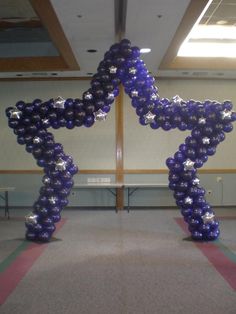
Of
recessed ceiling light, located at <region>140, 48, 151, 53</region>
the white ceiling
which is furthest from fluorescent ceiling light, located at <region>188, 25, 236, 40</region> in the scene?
recessed ceiling light, located at <region>140, 48, 151, 53</region>

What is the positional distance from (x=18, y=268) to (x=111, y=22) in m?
3.10

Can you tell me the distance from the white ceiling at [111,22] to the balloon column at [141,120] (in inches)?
11.7

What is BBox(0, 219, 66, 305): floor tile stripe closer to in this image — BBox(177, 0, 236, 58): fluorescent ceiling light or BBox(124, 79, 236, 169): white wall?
BBox(124, 79, 236, 169): white wall

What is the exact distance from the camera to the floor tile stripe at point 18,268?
3416mm

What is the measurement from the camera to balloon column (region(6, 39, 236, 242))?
4.91 meters

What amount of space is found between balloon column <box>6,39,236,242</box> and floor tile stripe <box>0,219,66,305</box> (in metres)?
0.34

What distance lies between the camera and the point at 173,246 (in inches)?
190

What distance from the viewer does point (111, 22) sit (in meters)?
4.46

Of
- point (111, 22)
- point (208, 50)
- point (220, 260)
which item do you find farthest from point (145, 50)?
point (220, 260)

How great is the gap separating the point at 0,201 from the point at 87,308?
523 cm

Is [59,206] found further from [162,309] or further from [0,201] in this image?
[0,201]

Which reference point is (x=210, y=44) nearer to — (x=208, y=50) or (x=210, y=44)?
(x=210, y=44)

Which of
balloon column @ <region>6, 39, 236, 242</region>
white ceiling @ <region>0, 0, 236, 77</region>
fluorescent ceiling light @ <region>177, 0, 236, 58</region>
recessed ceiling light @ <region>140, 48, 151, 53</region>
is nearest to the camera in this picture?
white ceiling @ <region>0, 0, 236, 77</region>

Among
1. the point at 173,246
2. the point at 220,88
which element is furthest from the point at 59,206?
the point at 220,88
